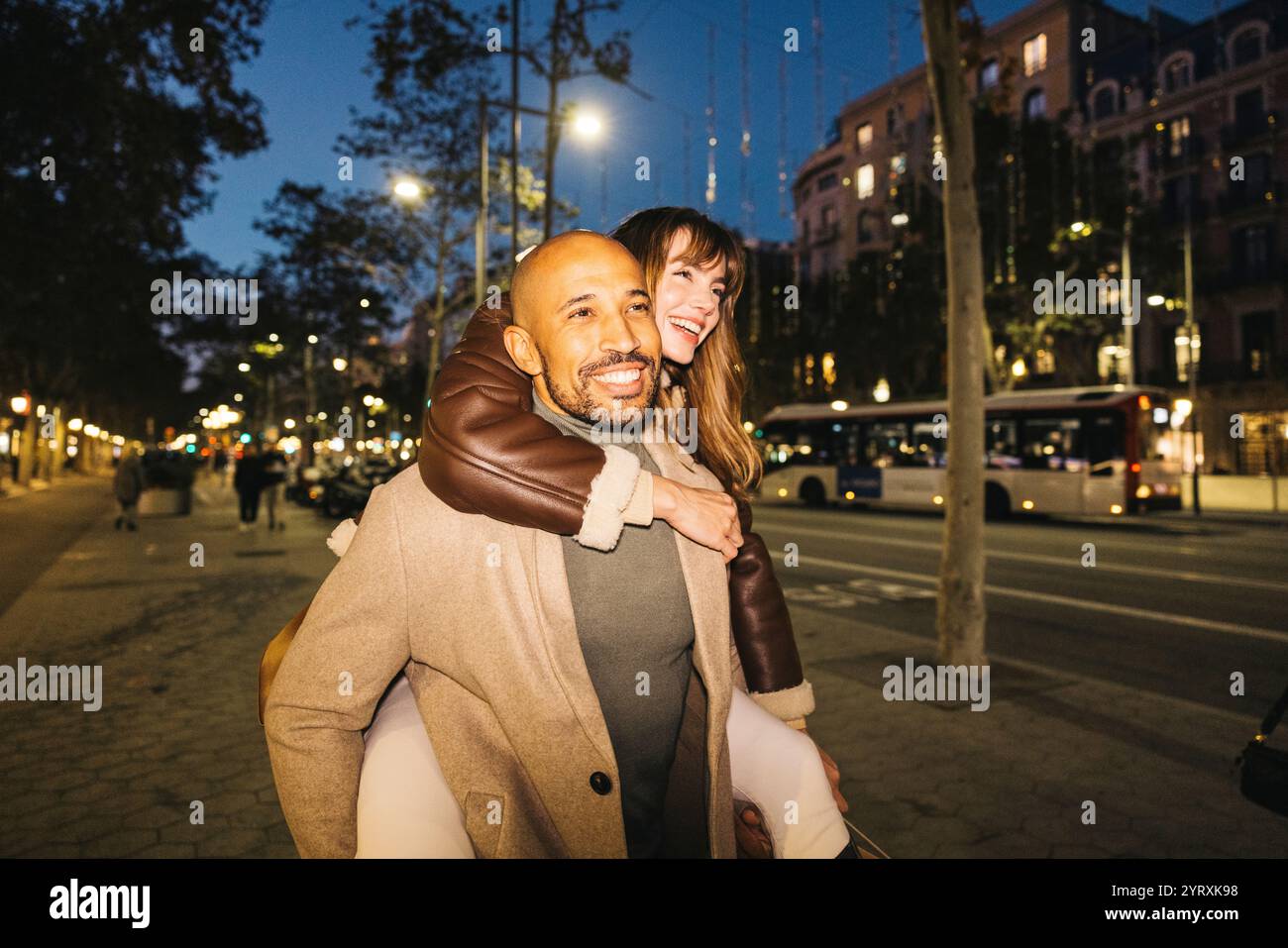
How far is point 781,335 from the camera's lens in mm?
45312

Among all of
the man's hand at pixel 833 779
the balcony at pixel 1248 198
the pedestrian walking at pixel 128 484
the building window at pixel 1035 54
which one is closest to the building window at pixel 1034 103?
the building window at pixel 1035 54

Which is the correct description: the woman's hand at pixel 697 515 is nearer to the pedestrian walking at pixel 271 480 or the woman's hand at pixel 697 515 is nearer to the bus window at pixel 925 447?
the pedestrian walking at pixel 271 480

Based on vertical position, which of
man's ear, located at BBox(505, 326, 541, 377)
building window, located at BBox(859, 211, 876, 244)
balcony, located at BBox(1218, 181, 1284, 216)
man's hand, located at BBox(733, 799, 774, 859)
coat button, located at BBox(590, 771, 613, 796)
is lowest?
man's hand, located at BBox(733, 799, 774, 859)

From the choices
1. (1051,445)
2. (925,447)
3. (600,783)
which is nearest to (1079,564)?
(1051,445)

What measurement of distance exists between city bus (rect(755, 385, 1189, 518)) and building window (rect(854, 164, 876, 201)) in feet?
106

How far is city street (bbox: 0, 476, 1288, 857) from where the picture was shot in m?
3.71

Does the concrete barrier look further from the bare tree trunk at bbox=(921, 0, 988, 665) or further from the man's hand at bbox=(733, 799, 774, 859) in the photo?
the man's hand at bbox=(733, 799, 774, 859)

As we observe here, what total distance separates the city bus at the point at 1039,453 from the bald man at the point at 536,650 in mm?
17483

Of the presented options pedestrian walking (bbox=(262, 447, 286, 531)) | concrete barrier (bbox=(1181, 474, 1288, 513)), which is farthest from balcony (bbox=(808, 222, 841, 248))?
pedestrian walking (bbox=(262, 447, 286, 531))

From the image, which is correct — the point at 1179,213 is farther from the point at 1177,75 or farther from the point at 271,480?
the point at 271,480
